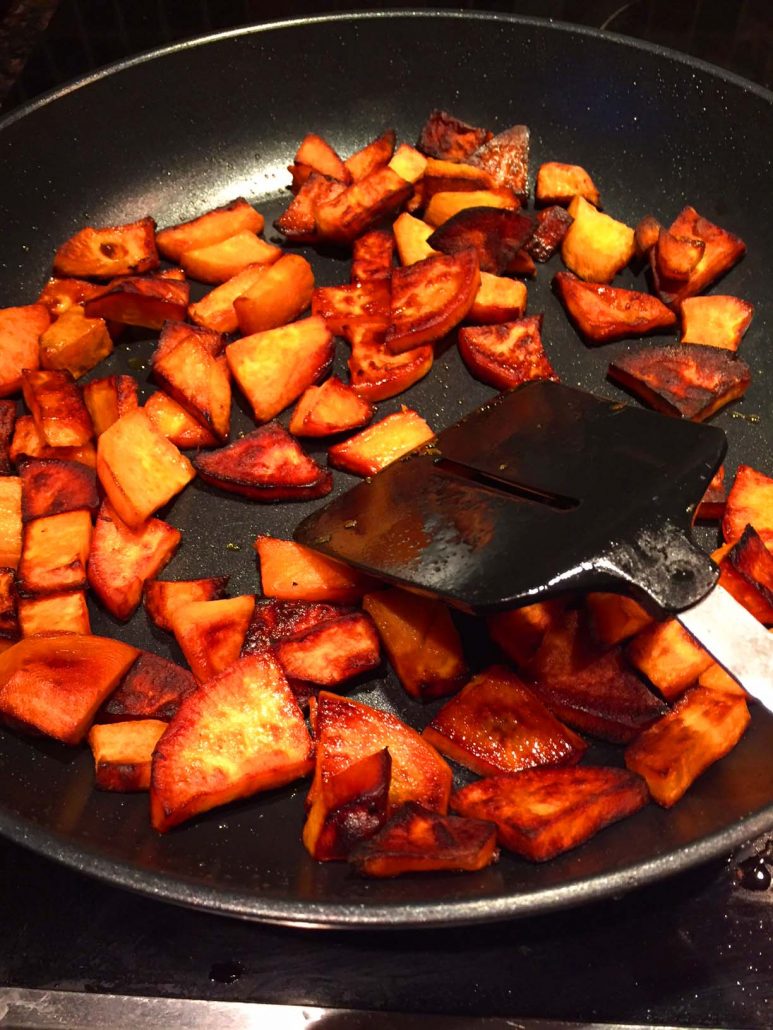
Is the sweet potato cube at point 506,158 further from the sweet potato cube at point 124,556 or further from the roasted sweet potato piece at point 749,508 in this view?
the sweet potato cube at point 124,556

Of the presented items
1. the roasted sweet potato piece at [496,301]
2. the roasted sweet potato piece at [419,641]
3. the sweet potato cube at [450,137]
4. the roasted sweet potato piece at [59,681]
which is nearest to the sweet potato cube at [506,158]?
the sweet potato cube at [450,137]

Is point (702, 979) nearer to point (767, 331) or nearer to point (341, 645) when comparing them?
point (341, 645)

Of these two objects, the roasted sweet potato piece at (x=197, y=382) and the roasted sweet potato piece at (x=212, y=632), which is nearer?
the roasted sweet potato piece at (x=212, y=632)

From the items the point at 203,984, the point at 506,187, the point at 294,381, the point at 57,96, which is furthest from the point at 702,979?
the point at 57,96

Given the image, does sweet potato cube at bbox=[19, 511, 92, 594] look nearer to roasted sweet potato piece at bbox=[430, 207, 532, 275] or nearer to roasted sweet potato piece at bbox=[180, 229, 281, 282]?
roasted sweet potato piece at bbox=[180, 229, 281, 282]

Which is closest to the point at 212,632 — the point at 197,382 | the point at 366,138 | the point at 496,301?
the point at 197,382

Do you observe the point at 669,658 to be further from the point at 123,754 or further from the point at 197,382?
the point at 197,382
